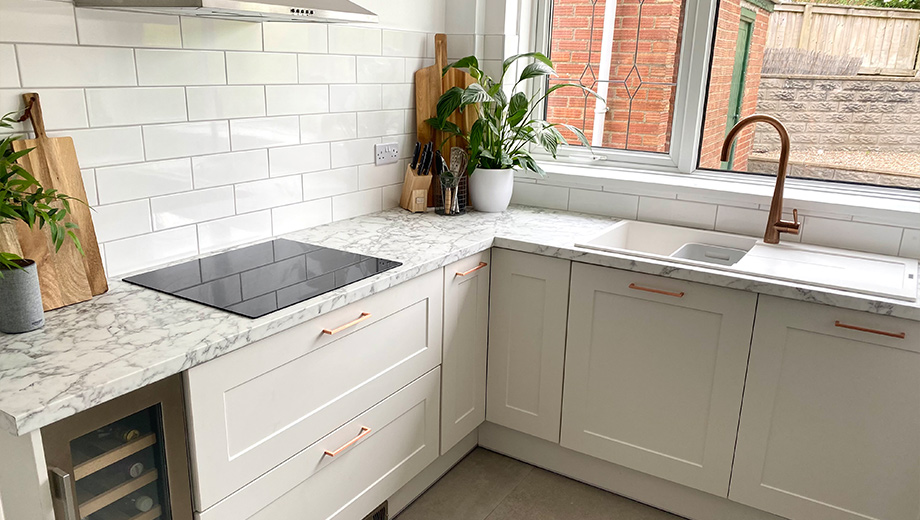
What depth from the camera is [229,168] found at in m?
2.11

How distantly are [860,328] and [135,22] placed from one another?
214 centimetres

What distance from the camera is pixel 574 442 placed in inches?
96.1

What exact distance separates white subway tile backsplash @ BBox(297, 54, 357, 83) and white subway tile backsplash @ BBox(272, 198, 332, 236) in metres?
0.43

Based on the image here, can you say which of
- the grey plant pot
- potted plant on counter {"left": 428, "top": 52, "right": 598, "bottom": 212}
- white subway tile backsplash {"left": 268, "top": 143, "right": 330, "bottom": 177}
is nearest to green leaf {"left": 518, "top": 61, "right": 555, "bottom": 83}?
potted plant on counter {"left": 428, "top": 52, "right": 598, "bottom": 212}

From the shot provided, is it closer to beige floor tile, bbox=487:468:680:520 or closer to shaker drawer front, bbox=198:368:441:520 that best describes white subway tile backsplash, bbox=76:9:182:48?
shaker drawer front, bbox=198:368:441:520

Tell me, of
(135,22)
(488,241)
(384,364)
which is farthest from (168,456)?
(488,241)

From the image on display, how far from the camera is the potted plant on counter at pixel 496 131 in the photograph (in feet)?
8.71

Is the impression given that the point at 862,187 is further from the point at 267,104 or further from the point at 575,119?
the point at 267,104

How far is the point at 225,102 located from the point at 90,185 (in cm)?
49

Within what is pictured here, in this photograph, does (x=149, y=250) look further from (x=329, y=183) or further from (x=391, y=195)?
(x=391, y=195)

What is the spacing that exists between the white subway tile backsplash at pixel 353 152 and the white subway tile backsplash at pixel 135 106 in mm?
648

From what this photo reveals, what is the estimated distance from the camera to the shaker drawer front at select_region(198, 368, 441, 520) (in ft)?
5.49

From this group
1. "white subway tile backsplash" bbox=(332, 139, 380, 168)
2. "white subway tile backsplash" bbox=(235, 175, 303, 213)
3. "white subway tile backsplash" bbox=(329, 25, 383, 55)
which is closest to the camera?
"white subway tile backsplash" bbox=(235, 175, 303, 213)

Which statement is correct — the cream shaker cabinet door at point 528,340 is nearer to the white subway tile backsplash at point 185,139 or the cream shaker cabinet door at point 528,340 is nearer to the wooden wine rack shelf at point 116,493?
the white subway tile backsplash at point 185,139
